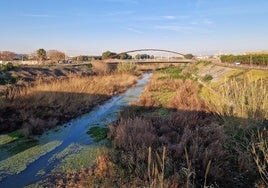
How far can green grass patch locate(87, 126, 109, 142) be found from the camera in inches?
439

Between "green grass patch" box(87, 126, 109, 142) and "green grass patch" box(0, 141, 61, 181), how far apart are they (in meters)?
1.52

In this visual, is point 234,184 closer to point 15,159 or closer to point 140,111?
point 15,159

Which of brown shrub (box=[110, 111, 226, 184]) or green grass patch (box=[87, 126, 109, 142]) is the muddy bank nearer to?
green grass patch (box=[87, 126, 109, 142])

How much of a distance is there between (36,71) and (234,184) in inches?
1338

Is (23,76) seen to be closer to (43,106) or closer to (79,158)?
(43,106)

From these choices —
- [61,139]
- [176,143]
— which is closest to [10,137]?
[61,139]

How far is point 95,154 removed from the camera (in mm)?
9211

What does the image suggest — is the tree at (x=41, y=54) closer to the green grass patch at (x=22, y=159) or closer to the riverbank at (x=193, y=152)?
the green grass patch at (x=22, y=159)

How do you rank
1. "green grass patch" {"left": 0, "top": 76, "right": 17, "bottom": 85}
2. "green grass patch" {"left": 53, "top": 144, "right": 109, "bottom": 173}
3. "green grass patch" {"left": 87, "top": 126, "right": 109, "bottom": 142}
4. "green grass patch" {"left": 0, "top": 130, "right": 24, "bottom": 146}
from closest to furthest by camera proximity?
"green grass patch" {"left": 53, "top": 144, "right": 109, "bottom": 173}, "green grass patch" {"left": 0, "top": 130, "right": 24, "bottom": 146}, "green grass patch" {"left": 87, "top": 126, "right": 109, "bottom": 142}, "green grass patch" {"left": 0, "top": 76, "right": 17, "bottom": 85}

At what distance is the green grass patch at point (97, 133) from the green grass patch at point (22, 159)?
1518mm

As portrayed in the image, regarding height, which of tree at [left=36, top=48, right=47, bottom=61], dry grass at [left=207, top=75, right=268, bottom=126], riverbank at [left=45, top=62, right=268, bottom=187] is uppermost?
tree at [left=36, top=48, right=47, bottom=61]

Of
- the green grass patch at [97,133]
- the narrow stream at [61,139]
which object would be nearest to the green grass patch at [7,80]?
the narrow stream at [61,139]

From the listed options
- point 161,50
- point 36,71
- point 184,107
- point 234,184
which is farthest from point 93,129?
point 161,50

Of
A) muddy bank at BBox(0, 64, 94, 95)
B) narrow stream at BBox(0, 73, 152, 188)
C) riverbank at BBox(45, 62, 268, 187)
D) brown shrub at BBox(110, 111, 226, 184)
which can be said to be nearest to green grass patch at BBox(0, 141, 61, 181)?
narrow stream at BBox(0, 73, 152, 188)
